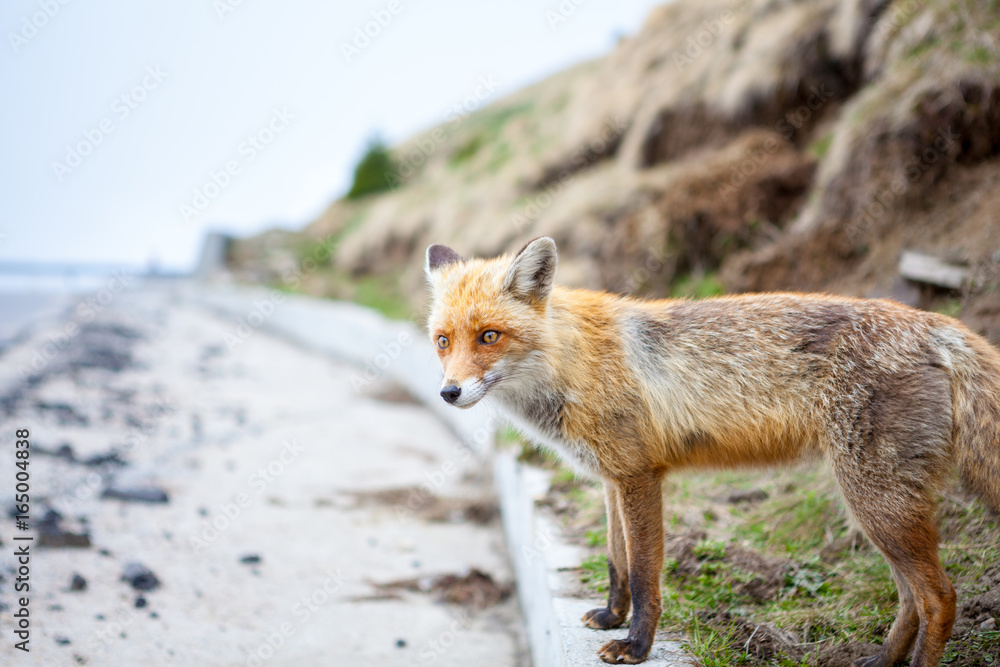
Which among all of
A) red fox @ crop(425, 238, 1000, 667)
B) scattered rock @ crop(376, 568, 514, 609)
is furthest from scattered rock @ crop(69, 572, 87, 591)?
red fox @ crop(425, 238, 1000, 667)

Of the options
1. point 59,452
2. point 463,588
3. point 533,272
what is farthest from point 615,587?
point 59,452

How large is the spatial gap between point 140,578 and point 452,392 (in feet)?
11.2

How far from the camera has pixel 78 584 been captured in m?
4.64

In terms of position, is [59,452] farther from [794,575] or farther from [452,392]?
[794,575]

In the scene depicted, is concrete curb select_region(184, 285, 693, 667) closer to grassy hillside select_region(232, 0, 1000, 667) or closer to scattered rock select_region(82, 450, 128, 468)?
grassy hillside select_region(232, 0, 1000, 667)

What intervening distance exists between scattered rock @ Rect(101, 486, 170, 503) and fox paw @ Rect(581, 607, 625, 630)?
4.93m

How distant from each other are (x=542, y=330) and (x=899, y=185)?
5163 millimetres

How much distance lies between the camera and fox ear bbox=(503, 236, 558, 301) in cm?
354

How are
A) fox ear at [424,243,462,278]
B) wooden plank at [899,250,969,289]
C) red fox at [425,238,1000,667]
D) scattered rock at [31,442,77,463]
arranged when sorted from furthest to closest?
1. scattered rock at [31,442,77,463]
2. wooden plank at [899,250,969,289]
3. fox ear at [424,243,462,278]
4. red fox at [425,238,1000,667]

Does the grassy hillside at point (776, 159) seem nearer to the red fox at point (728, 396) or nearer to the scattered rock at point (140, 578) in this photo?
the red fox at point (728, 396)

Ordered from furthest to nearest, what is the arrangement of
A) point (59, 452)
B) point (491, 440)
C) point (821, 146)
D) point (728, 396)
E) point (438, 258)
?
point (821, 146) < point (491, 440) < point (59, 452) < point (438, 258) < point (728, 396)

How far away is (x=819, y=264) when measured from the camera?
7.11 m

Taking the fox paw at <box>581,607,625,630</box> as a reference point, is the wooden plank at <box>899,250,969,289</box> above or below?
above

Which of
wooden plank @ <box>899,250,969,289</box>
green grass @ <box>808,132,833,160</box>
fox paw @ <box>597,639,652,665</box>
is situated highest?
green grass @ <box>808,132,833,160</box>
